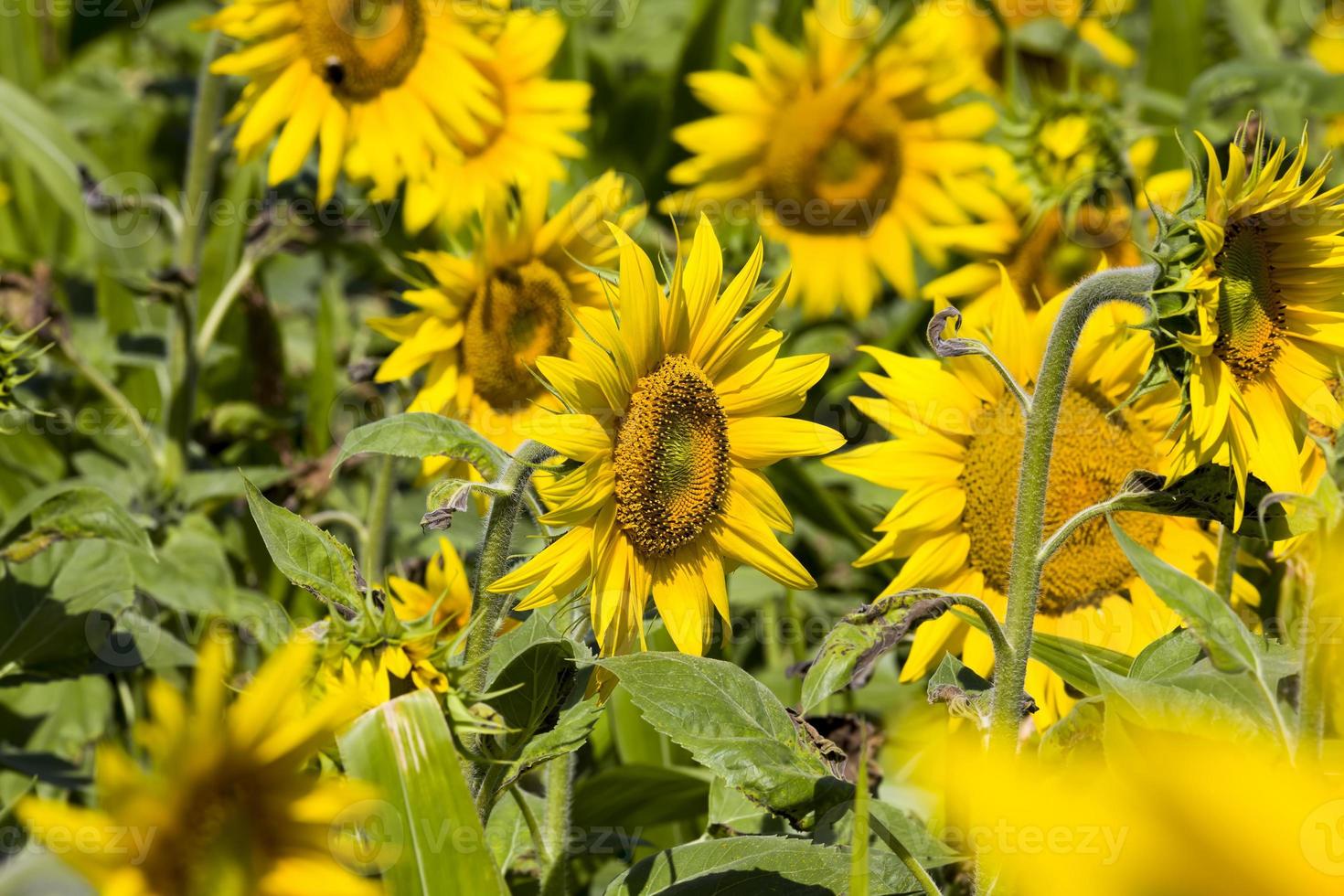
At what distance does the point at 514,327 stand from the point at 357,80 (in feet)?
1.69

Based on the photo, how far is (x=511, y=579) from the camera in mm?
1108

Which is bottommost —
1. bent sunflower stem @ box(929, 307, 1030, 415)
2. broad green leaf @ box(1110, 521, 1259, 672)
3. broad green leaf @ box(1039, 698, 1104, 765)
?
broad green leaf @ box(1039, 698, 1104, 765)

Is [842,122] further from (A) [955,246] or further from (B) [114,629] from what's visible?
(B) [114,629]

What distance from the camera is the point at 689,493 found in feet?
4.10

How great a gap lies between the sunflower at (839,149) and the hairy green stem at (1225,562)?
4.58 feet

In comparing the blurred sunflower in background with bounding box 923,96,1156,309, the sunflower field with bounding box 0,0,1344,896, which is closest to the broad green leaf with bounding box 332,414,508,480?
the sunflower field with bounding box 0,0,1344,896

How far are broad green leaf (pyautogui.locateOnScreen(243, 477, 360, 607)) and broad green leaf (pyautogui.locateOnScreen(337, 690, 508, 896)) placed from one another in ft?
0.41

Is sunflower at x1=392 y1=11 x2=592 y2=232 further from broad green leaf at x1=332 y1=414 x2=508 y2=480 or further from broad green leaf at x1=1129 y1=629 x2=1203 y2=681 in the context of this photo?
broad green leaf at x1=1129 y1=629 x2=1203 y2=681

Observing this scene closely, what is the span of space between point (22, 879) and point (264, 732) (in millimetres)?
334

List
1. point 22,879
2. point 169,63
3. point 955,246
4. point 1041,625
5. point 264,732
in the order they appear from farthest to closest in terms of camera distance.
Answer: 1. point 169,63
2. point 955,246
3. point 1041,625
4. point 22,879
5. point 264,732

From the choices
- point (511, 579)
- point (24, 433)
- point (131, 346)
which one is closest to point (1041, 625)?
point (511, 579)

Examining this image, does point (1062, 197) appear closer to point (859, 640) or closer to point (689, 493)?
point (689, 493)

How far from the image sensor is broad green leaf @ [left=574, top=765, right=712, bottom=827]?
4.94ft

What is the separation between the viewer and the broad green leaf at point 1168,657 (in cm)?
117
